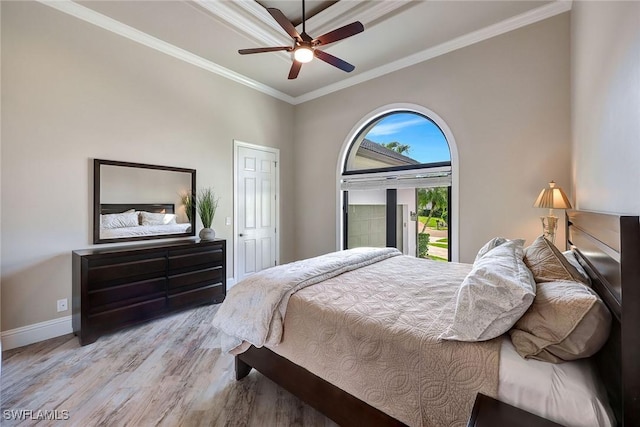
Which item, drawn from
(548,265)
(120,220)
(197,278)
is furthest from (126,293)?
(548,265)

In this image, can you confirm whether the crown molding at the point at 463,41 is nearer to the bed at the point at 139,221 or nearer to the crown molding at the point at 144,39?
the crown molding at the point at 144,39

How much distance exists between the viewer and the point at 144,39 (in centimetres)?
325

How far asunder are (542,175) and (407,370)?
279cm

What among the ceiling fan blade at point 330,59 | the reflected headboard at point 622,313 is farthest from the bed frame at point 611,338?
the ceiling fan blade at point 330,59

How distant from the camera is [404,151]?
4004mm

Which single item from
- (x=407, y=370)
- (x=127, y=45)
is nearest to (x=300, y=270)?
(x=407, y=370)

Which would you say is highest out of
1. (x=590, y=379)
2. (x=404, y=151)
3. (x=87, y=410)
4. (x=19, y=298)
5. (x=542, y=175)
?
(x=404, y=151)

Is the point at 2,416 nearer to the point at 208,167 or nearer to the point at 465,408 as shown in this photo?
the point at 465,408

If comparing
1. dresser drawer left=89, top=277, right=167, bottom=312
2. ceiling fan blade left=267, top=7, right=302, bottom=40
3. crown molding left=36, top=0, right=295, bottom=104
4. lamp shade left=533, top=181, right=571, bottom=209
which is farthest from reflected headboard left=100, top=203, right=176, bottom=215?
lamp shade left=533, top=181, right=571, bottom=209

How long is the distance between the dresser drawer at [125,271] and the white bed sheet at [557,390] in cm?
321

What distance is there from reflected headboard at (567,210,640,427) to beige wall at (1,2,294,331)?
3982mm

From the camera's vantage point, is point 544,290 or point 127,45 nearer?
point 544,290

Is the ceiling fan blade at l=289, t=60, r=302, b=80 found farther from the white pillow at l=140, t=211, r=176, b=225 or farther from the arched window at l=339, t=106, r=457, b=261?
the white pillow at l=140, t=211, r=176, b=225

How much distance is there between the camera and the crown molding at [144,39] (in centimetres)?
275
